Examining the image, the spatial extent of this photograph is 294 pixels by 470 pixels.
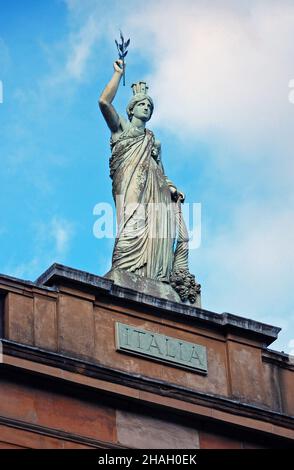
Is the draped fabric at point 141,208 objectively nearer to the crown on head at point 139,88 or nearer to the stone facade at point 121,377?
the crown on head at point 139,88

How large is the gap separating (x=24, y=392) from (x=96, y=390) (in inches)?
47.8

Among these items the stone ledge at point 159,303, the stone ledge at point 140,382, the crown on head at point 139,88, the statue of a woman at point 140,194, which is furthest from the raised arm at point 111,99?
the stone ledge at point 140,382

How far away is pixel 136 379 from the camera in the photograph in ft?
108

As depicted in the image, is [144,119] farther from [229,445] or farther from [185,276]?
[229,445]

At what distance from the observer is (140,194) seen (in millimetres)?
35781

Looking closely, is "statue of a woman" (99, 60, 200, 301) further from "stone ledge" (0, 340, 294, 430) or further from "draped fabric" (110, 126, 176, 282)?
"stone ledge" (0, 340, 294, 430)

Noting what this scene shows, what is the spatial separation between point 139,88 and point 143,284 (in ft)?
13.5

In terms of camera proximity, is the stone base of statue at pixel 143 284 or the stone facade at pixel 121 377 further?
the stone base of statue at pixel 143 284

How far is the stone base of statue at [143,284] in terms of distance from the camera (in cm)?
3444

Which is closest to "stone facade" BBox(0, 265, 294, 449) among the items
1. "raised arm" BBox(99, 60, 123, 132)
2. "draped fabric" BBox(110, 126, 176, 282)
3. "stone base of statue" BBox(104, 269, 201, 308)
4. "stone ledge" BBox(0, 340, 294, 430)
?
"stone ledge" BBox(0, 340, 294, 430)

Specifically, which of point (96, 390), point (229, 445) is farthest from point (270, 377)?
point (96, 390)

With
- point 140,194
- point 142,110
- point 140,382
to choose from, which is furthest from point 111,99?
point 140,382

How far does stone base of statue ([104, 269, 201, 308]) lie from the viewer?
113 ft
